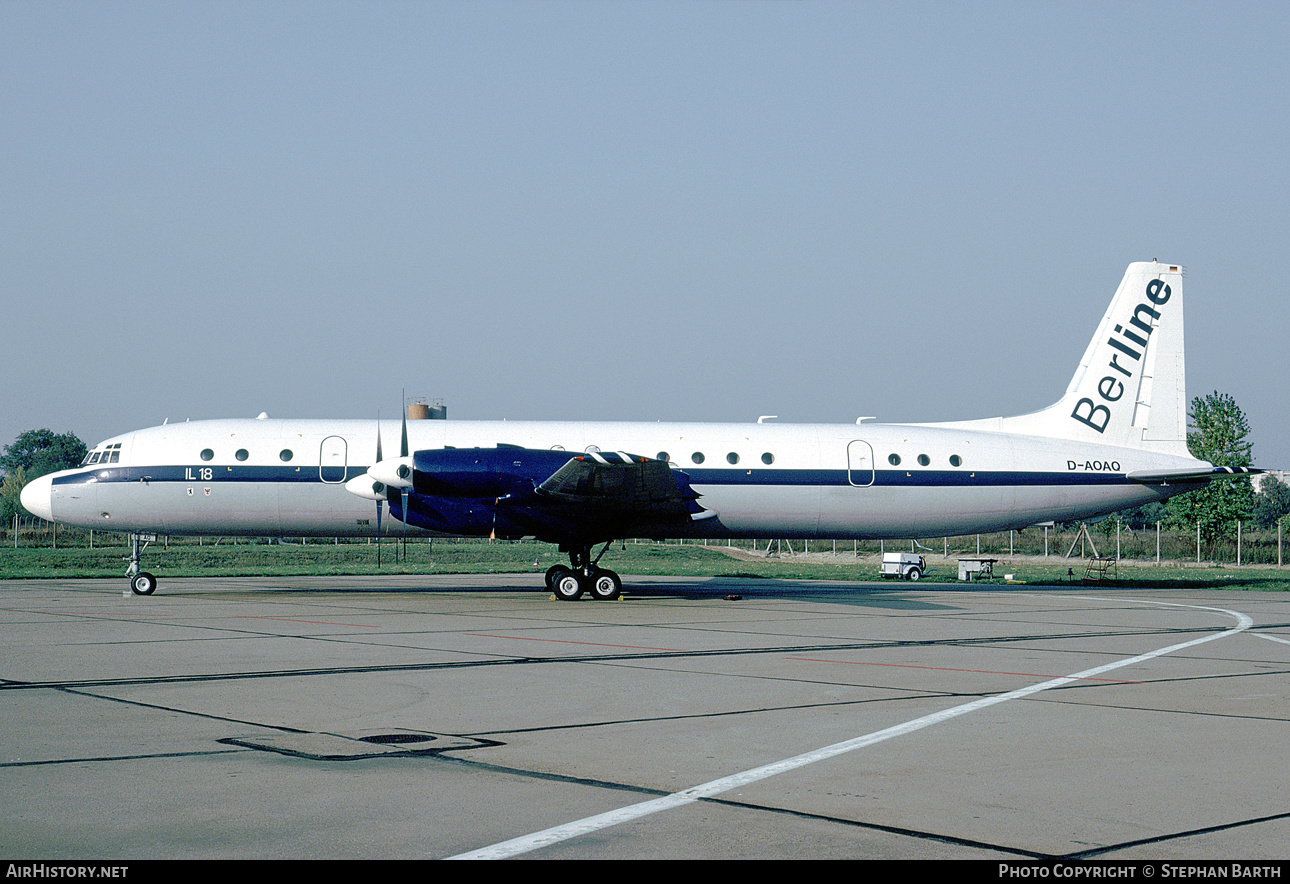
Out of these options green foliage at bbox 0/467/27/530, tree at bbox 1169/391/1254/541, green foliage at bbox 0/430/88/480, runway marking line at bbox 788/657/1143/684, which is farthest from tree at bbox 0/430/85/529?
runway marking line at bbox 788/657/1143/684

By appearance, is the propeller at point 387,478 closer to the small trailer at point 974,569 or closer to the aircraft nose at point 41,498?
the aircraft nose at point 41,498

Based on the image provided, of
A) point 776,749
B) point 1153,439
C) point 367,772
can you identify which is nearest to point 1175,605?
point 1153,439

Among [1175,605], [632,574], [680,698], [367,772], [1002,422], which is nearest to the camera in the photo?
[367,772]

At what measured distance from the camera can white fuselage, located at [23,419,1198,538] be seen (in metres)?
26.6

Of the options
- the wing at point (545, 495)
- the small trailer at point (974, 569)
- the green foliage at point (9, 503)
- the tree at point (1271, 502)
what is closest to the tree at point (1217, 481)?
the small trailer at point (974, 569)

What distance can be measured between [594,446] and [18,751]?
19727 millimetres

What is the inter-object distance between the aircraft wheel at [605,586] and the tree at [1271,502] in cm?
10379

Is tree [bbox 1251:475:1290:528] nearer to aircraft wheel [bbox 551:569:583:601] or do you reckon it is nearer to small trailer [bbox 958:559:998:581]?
small trailer [bbox 958:559:998:581]

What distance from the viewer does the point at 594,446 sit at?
90.6ft

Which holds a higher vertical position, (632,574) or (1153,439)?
(1153,439)

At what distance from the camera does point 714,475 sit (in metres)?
27.6

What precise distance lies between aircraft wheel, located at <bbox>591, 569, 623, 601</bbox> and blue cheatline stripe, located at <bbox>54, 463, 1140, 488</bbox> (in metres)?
3.14

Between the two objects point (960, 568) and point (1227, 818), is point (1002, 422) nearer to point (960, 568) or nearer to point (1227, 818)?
point (960, 568)

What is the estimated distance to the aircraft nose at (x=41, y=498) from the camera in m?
27.0
